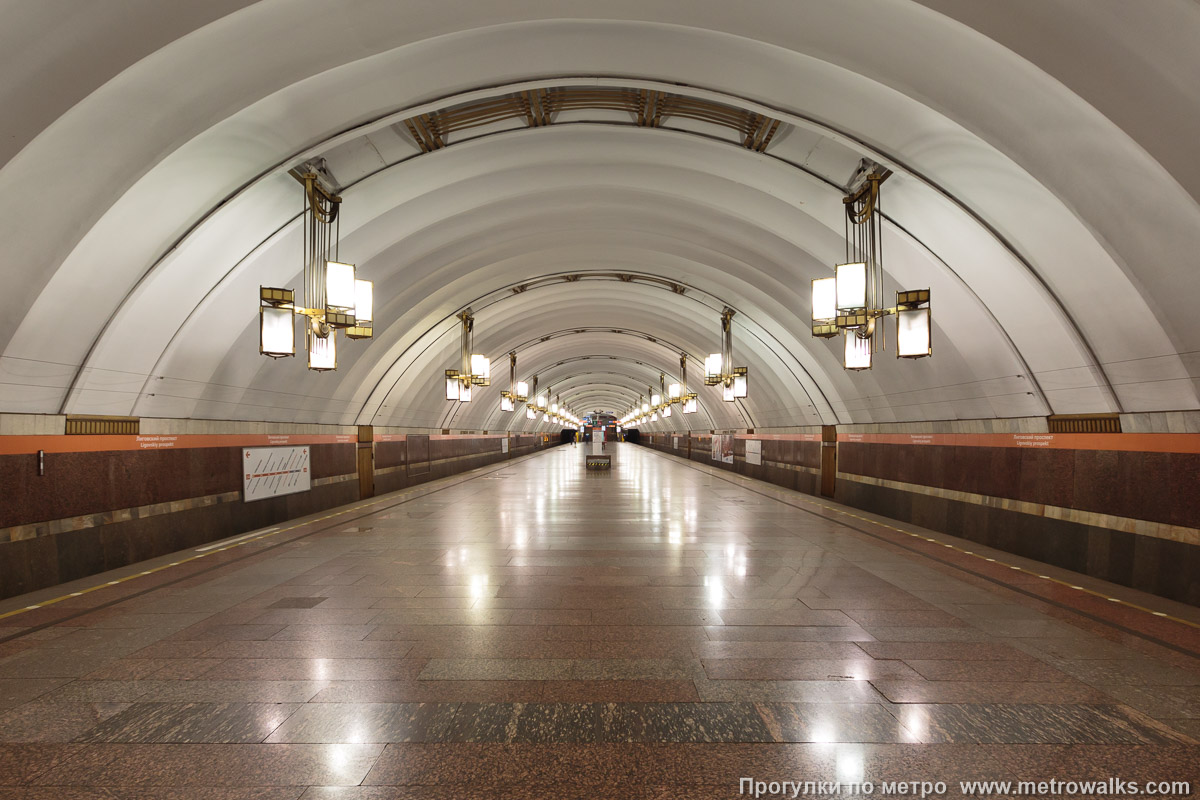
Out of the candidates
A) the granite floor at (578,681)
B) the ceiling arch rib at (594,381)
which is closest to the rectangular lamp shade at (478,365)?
the ceiling arch rib at (594,381)

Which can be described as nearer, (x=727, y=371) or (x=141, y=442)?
(x=141, y=442)

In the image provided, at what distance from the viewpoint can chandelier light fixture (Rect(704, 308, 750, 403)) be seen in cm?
1505

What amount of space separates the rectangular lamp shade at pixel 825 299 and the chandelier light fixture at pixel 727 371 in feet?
23.7

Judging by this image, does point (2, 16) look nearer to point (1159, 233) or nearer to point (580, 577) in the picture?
point (580, 577)

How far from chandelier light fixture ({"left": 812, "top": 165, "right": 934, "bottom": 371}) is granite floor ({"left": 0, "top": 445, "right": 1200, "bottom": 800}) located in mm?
2817

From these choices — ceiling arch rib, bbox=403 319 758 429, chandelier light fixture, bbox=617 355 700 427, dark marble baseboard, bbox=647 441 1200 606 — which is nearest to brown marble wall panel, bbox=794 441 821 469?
ceiling arch rib, bbox=403 319 758 429

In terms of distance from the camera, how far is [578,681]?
3.66 meters

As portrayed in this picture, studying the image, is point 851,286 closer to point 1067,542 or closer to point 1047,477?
point 1047,477

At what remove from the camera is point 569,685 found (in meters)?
3.60

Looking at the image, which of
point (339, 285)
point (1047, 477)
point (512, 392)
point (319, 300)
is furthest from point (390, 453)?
point (1047, 477)

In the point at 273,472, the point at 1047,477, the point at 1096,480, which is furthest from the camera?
the point at 273,472

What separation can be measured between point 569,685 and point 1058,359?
22.9 feet

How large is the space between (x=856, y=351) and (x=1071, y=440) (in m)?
2.71

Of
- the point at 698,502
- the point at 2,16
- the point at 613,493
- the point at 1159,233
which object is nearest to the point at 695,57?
the point at 1159,233
